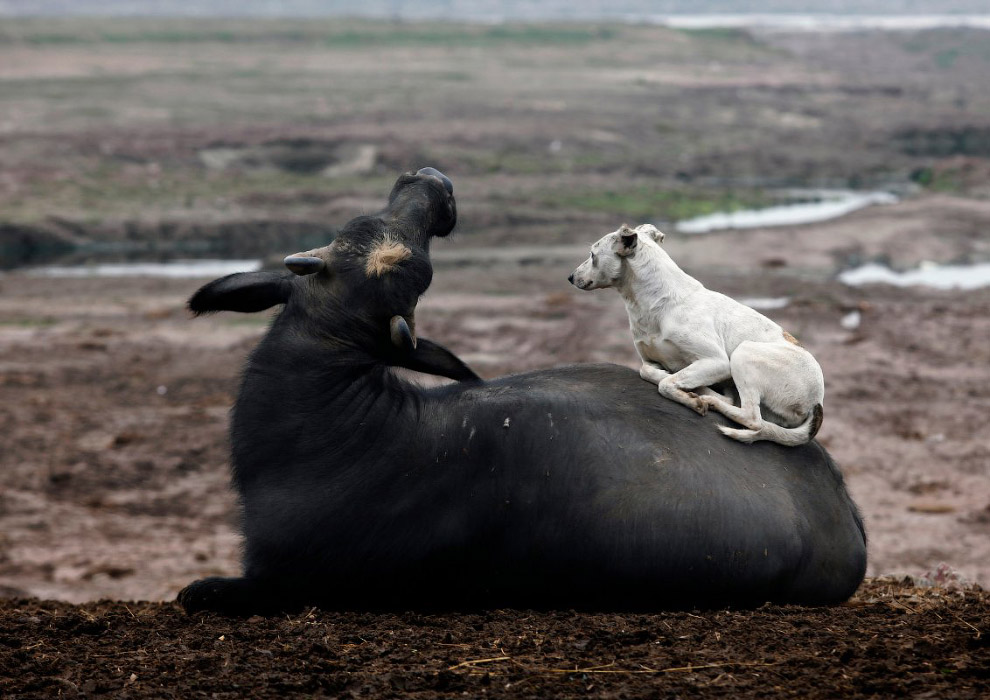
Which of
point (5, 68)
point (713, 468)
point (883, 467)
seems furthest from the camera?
point (5, 68)

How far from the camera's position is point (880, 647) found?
435 centimetres

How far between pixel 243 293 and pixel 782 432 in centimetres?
252

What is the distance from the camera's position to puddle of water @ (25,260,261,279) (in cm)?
2070

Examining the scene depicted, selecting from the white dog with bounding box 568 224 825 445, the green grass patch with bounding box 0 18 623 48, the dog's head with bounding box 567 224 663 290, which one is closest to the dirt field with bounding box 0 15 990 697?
the white dog with bounding box 568 224 825 445

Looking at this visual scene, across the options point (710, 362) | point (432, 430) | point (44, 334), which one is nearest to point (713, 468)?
point (710, 362)

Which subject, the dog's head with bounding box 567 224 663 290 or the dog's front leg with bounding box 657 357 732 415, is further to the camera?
the dog's head with bounding box 567 224 663 290

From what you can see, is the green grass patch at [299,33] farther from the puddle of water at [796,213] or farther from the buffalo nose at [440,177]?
the buffalo nose at [440,177]

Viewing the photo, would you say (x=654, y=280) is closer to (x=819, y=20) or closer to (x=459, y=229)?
(x=459, y=229)

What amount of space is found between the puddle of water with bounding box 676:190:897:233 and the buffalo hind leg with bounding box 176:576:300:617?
1921 cm

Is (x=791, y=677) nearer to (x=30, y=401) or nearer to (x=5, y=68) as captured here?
(x=30, y=401)

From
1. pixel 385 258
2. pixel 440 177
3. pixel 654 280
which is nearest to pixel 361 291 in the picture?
pixel 385 258

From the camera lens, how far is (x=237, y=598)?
16.5 feet

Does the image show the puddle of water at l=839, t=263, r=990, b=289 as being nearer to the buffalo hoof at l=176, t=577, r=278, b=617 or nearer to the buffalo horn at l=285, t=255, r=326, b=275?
the buffalo horn at l=285, t=255, r=326, b=275

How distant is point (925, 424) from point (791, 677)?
9.18 meters
